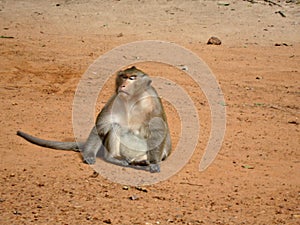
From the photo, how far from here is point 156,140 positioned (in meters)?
5.72

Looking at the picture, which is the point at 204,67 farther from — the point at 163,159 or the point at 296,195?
the point at 296,195

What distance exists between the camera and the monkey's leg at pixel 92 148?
571 centimetres

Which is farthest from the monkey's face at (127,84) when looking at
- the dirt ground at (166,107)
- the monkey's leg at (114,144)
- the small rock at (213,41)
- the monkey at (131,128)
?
the small rock at (213,41)

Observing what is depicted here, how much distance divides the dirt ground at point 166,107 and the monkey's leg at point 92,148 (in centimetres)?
10

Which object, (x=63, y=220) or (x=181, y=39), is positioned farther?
(x=181, y=39)

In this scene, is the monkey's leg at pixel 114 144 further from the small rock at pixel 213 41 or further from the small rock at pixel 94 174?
the small rock at pixel 213 41

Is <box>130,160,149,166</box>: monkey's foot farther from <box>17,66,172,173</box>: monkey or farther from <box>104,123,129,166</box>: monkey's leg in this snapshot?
<box>104,123,129,166</box>: monkey's leg

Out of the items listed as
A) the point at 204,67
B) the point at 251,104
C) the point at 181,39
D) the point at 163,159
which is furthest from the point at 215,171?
the point at 181,39

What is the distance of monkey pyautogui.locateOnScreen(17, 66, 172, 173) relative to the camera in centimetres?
573

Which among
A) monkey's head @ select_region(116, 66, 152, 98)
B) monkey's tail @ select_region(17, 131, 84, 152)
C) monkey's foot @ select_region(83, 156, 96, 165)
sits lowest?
monkey's tail @ select_region(17, 131, 84, 152)

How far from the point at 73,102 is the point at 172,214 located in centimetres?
350

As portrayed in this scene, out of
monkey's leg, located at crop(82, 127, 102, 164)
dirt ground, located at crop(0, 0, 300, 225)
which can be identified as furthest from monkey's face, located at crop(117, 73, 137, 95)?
dirt ground, located at crop(0, 0, 300, 225)

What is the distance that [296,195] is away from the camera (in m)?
5.04

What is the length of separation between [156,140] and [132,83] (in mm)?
608
